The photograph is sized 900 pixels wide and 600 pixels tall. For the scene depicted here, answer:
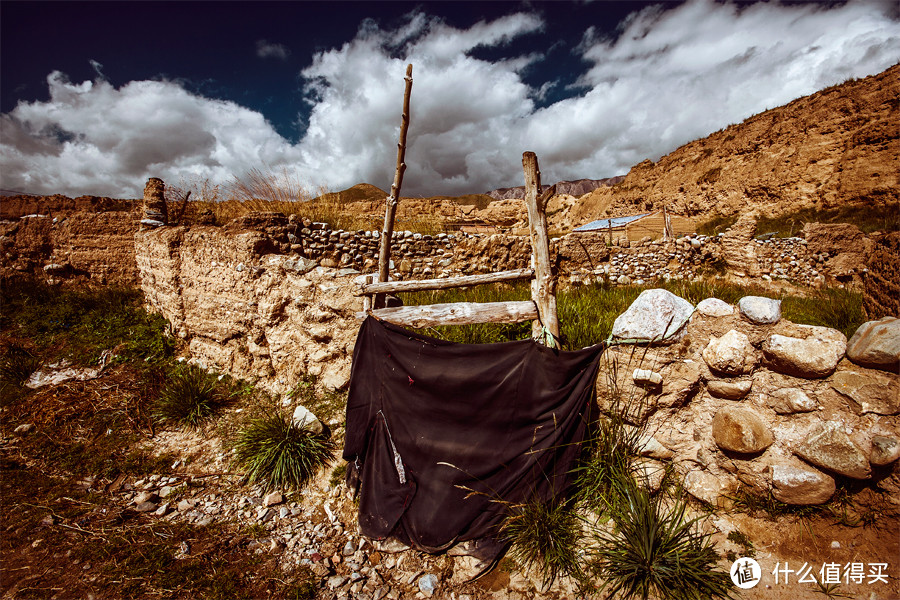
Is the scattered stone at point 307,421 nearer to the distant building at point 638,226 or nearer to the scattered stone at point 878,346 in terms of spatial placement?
the scattered stone at point 878,346

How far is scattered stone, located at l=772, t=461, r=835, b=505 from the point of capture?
8.85ft

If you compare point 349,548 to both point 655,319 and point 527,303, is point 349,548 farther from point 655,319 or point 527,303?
point 655,319

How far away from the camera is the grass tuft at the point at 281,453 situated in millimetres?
4121

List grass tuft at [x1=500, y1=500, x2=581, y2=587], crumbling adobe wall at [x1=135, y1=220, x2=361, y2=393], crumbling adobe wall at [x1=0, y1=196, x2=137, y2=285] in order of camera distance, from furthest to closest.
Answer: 1. crumbling adobe wall at [x1=0, y1=196, x2=137, y2=285]
2. crumbling adobe wall at [x1=135, y1=220, x2=361, y2=393]
3. grass tuft at [x1=500, y1=500, x2=581, y2=587]

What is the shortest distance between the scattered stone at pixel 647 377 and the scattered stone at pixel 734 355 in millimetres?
463

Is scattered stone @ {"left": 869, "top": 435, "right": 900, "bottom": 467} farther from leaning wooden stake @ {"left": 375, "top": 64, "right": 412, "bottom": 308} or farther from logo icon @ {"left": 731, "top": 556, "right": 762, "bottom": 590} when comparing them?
leaning wooden stake @ {"left": 375, "top": 64, "right": 412, "bottom": 308}


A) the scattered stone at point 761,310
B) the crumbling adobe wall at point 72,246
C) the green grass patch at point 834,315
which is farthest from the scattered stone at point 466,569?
the crumbling adobe wall at point 72,246

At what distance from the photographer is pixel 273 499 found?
3906mm

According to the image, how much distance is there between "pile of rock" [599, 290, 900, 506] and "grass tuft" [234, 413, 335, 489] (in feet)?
11.2

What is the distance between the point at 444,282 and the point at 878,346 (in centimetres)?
355

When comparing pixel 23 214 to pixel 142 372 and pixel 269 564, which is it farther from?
pixel 269 564

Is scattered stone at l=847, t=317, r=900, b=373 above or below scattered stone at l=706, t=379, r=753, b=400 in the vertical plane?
above

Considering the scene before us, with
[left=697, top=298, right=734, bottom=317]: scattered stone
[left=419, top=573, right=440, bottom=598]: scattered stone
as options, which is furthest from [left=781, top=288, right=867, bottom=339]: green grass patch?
[left=419, top=573, right=440, bottom=598]: scattered stone

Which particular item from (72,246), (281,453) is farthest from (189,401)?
(72,246)
